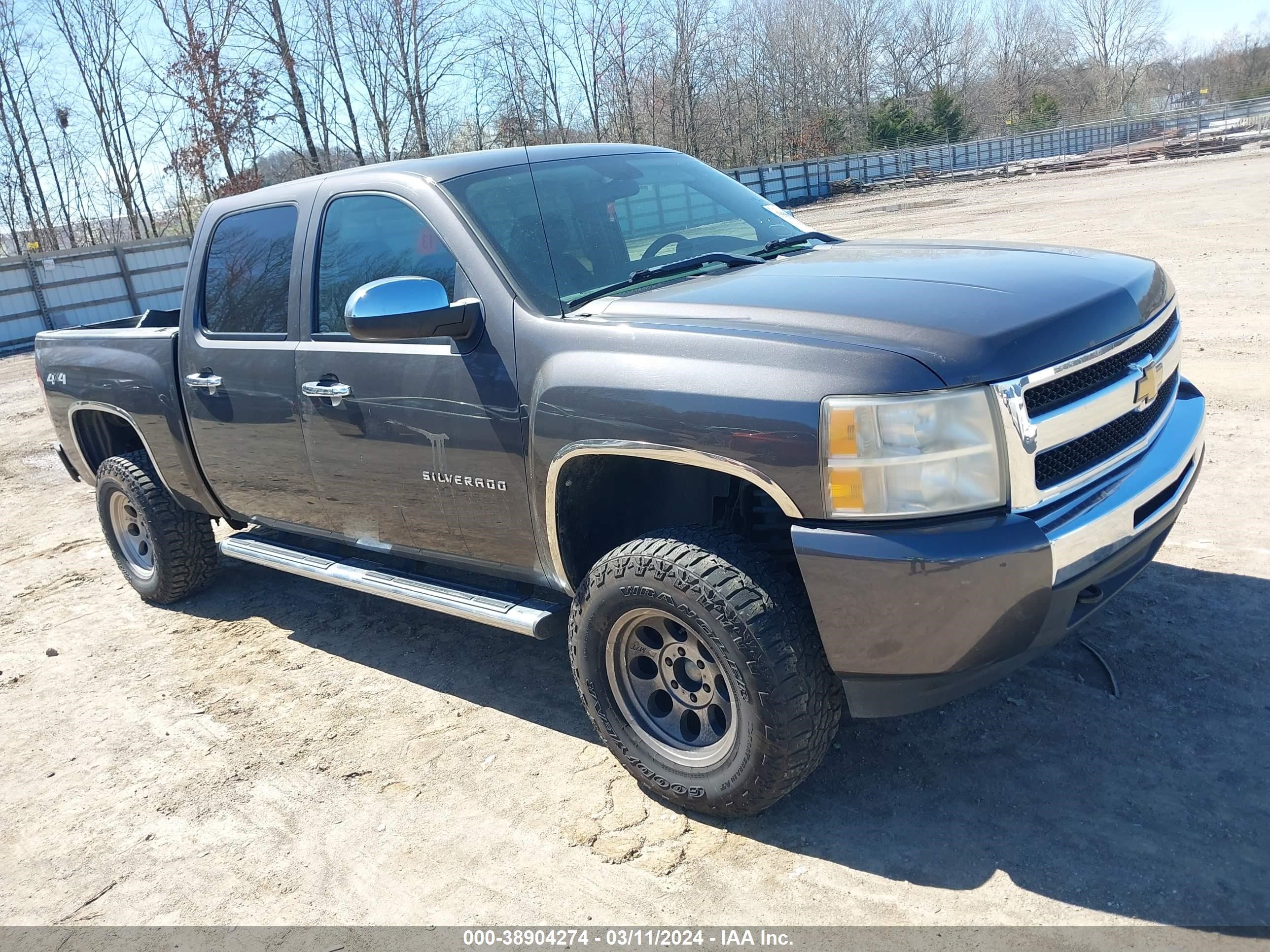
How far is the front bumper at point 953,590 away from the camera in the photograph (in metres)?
2.45

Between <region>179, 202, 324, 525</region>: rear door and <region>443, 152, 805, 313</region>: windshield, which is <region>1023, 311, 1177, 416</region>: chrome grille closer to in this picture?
<region>443, 152, 805, 313</region>: windshield

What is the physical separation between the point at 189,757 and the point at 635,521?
1.96 m

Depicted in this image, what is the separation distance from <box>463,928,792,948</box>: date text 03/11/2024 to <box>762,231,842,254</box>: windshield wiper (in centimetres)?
236

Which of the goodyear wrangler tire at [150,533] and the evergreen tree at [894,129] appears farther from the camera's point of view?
the evergreen tree at [894,129]

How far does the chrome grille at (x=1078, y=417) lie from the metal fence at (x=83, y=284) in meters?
21.5

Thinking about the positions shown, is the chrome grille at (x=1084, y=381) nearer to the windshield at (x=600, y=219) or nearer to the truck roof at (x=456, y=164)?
the windshield at (x=600, y=219)

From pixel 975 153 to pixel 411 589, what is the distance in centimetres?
5013

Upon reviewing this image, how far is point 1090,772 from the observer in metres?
3.02

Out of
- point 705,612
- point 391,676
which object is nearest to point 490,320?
point 705,612

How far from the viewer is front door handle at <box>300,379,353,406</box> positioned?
149 inches

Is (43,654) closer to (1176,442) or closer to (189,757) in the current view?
(189,757)

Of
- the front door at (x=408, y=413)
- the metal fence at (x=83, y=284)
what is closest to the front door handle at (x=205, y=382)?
the front door at (x=408, y=413)

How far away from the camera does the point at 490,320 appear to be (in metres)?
3.31

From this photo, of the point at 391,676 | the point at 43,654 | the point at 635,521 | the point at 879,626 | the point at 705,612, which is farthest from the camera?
the point at 43,654
